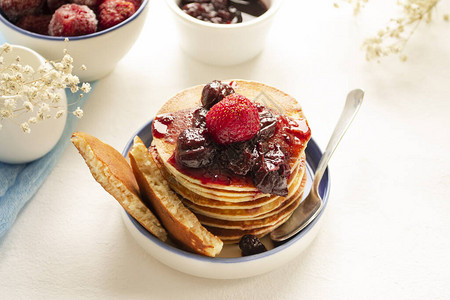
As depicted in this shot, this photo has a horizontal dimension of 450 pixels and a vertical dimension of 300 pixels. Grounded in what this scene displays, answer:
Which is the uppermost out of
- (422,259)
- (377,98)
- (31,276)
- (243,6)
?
(243,6)

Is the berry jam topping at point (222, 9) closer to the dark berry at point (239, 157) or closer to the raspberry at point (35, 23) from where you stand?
the raspberry at point (35, 23)

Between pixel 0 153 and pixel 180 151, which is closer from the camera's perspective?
pixel 180 151

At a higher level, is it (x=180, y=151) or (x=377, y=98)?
(x=180, y=151)

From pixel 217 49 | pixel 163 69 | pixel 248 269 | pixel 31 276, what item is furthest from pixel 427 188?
pixel 31 276

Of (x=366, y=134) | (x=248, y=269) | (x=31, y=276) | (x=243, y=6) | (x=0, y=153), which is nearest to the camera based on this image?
(x=248, y=269)

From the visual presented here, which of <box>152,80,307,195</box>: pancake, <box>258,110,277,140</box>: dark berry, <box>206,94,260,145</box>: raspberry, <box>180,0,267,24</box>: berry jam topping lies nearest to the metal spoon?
<box>152,80,307,195</box>: pancake

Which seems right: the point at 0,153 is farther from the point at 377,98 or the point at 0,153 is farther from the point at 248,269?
the point at 377,98

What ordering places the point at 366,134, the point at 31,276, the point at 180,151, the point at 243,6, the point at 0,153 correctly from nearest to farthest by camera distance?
1. the point at 180,151
2. the point at 31,276
3. the point at 0,153
4. the point at 366,134
5. the point at 243,6
